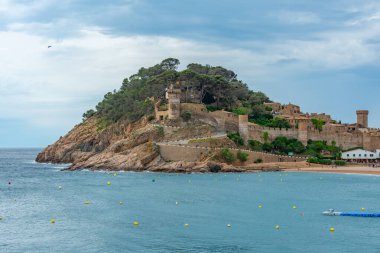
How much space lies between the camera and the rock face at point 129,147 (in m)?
75.9

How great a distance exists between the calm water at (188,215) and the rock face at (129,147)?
1112cm

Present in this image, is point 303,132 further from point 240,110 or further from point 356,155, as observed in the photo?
point 240,110

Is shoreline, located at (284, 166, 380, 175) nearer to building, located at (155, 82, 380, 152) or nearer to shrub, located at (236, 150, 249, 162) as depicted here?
shrub, located at (236, 150, 249, 162)

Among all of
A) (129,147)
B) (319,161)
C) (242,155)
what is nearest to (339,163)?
(319,161)

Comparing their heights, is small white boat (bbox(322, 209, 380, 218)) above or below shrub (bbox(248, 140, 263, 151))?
below

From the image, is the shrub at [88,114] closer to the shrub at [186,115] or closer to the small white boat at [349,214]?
the shrub at [186,115]

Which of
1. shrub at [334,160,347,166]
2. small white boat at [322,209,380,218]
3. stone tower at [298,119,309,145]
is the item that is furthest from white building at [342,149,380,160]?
small white boat at [322,209,380,218]

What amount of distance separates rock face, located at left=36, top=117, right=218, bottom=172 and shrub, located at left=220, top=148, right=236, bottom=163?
285 centimetres

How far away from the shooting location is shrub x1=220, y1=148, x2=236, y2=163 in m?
75.2

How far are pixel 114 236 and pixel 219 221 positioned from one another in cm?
727

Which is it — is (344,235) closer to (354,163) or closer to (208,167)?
(208,167)

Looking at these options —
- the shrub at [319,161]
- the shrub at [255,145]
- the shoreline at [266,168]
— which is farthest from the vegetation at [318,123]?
the shrub at [255,145]

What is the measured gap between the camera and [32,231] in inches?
1345

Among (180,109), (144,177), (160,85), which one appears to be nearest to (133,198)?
(144,177)
